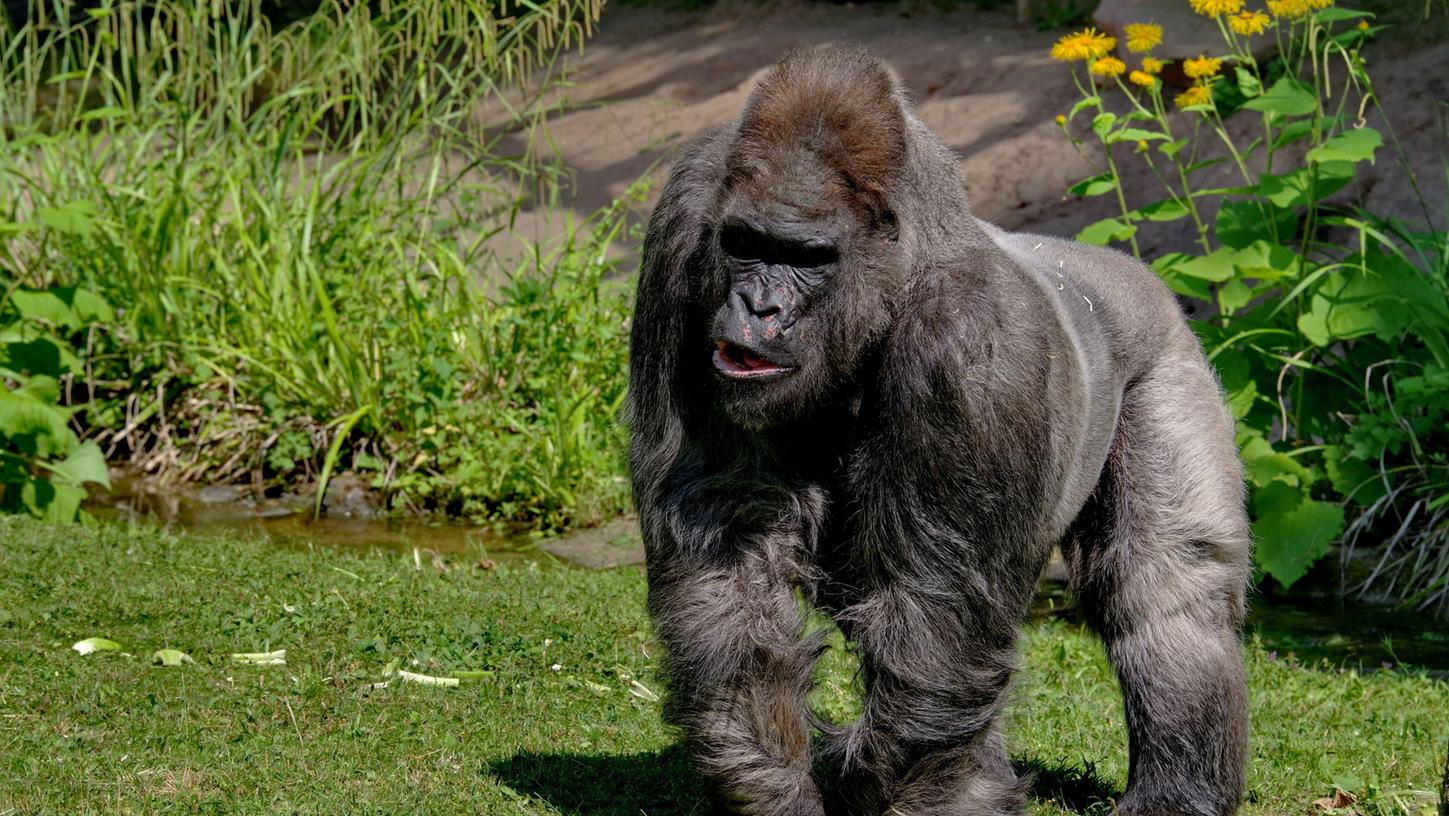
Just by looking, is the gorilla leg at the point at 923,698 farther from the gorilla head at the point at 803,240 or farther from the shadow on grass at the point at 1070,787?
the shadow on grass at the point at 1070,787

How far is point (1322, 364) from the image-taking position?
7.49 m

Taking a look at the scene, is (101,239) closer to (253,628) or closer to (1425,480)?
(253,628)

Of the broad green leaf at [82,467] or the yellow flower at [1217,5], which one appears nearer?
the yellow flower at [1217,5]

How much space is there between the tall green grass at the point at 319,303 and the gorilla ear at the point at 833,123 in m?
4.40

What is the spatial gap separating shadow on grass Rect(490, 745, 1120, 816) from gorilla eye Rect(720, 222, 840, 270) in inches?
53.2

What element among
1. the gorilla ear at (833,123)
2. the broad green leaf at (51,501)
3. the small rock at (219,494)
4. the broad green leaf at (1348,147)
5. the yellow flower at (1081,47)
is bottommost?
the small rock at (219,494)

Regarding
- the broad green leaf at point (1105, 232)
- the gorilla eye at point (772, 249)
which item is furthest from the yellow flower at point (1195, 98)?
the gorilla eye at point (772, 249)

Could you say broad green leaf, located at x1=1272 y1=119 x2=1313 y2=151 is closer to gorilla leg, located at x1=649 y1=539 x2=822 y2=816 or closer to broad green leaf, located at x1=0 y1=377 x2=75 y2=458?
gorilla leg, located at x1=649 y1=539 x2=822 y2=816

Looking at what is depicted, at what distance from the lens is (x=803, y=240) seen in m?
3.38

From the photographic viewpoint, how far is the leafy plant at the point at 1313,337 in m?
6.85

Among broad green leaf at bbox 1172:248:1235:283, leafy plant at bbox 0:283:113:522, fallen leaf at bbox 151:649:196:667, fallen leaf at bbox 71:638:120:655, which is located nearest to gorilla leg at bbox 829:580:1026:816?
fallen leaf at bbox 151:649:196:667

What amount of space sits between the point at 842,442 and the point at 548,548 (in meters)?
4.06

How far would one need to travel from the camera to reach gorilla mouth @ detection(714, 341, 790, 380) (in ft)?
11.0

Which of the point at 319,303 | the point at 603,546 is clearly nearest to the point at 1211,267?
the point at 603,546
